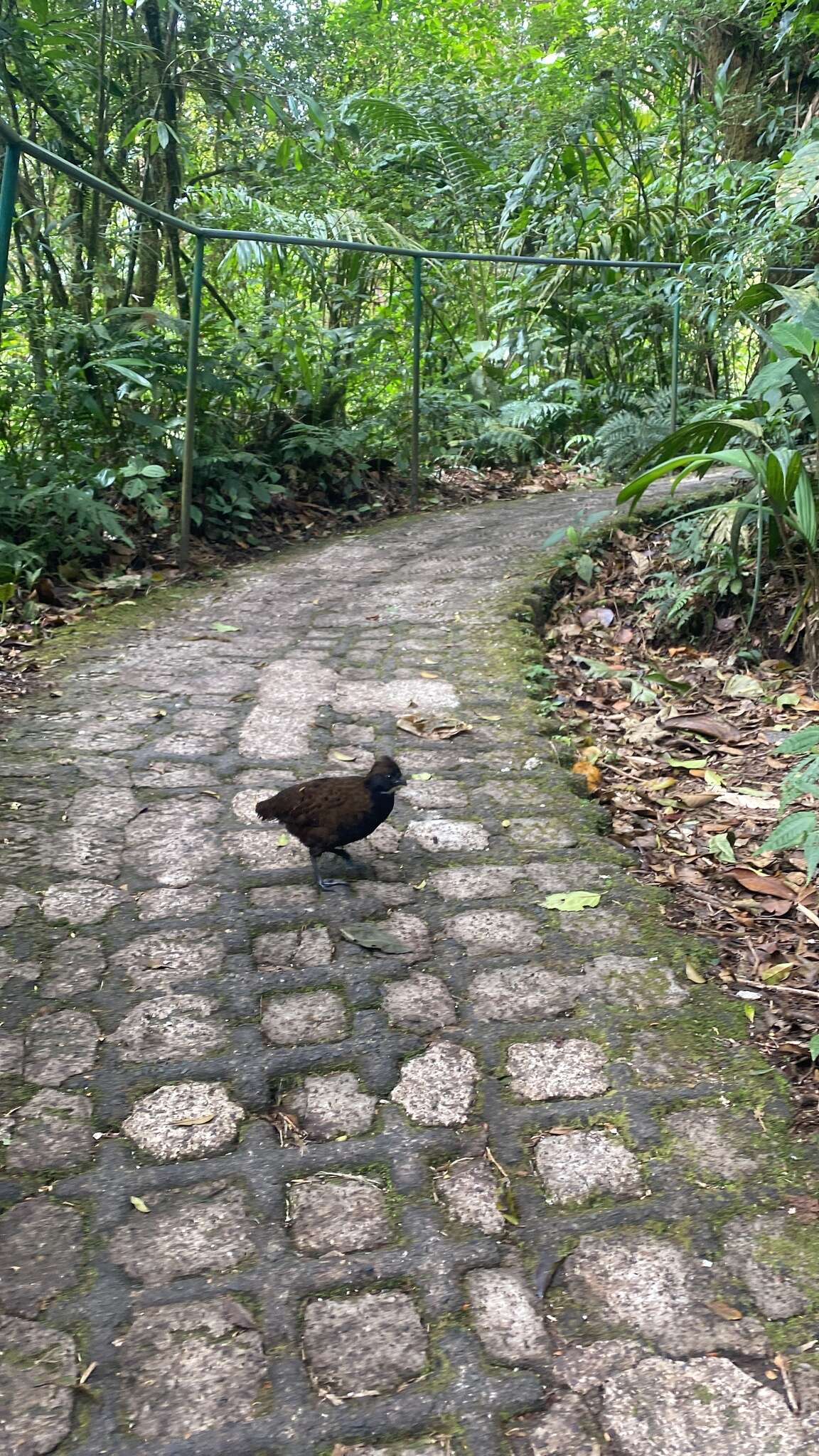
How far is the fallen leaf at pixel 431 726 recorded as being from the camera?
3811 millimetres

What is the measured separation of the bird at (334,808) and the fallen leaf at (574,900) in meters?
0.46

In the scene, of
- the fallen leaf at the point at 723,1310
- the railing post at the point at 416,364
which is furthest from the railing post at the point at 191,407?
the fallen leaf at the point at 723,1310

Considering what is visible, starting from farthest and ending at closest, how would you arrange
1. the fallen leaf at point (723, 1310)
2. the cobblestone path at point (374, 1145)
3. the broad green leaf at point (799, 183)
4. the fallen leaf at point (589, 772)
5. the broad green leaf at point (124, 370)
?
the broad green leaf at point (124, 370) → the broad green leaf at point (799, 183) → the fallen leaf at point (589, 772) → the fallen leaf at point (723, 1310) → the cobblestone path at point (374, 1145)

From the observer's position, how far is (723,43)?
8.55 m

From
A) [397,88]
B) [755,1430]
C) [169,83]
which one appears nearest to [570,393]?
[169,83]

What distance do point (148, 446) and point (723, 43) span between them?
19.3ft

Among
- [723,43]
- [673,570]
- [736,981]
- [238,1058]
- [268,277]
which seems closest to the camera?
[238,1058]

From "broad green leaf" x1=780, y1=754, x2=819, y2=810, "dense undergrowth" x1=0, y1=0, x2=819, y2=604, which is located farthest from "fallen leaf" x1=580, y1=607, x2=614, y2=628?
"broad green leaf" x1=780, y1=754, x2=819, y2=810

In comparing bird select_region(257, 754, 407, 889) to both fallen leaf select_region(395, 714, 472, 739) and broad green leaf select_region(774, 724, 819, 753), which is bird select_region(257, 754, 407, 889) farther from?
broad green leaf select_region(774, 724, 819, 753)

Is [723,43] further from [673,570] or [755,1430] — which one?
[755,1430]

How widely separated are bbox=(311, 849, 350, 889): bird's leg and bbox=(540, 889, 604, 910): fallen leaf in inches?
19.7

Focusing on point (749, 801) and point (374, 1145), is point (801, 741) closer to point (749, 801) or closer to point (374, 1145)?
point (374, 1145)

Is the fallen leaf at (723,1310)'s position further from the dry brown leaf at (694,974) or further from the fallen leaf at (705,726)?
the fallen leaf at (705,726)

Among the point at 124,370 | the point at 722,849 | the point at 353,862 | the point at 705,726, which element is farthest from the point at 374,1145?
the point at 124,370
